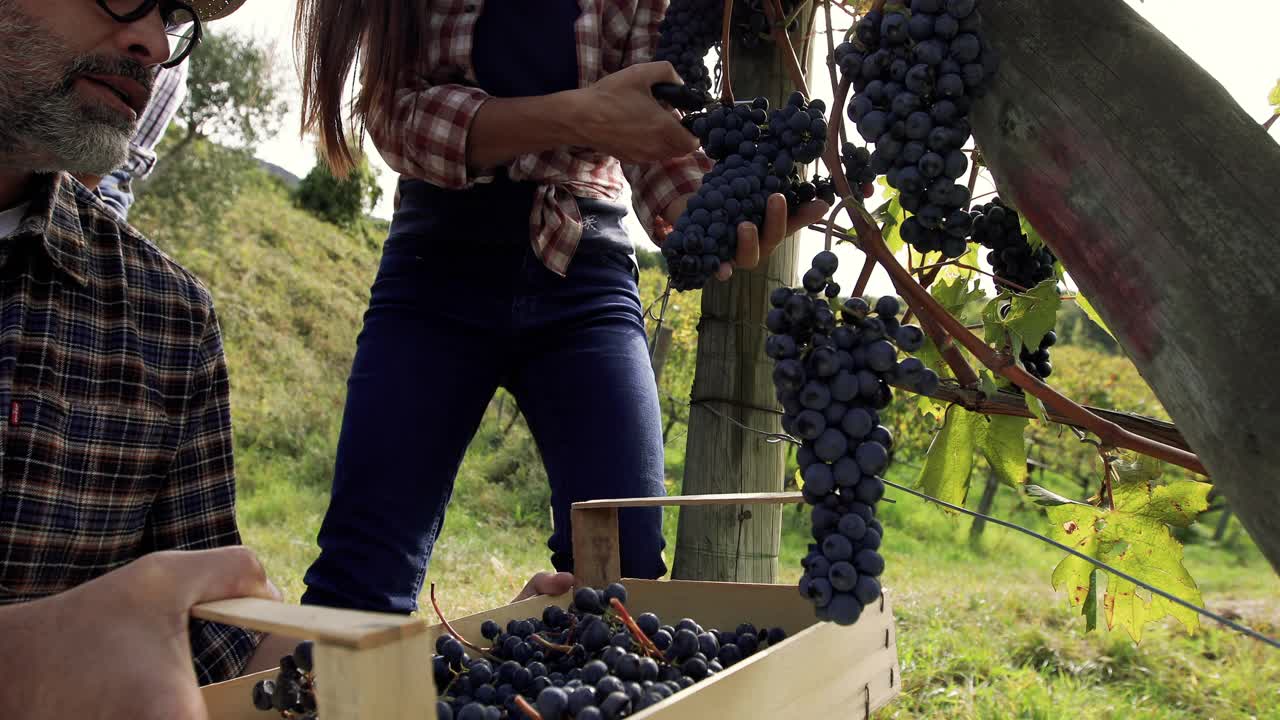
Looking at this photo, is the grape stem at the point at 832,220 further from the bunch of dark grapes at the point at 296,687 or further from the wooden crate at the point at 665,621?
the bunch of dark grapes at the point at 296,687

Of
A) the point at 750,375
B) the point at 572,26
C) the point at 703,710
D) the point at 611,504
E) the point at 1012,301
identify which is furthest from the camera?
the point at 750,375

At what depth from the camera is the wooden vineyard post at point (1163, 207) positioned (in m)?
0.66

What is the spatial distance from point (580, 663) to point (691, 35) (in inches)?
37.4

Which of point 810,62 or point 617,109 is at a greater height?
point 810,62

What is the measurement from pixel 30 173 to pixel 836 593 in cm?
152

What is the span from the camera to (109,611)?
2.38ft

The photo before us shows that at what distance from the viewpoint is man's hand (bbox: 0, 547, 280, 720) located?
71 centimetres

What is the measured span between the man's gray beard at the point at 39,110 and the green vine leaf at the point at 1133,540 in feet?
5.09

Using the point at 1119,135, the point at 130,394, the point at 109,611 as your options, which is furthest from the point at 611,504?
the point at 130,394

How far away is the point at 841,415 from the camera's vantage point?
2.70 ft

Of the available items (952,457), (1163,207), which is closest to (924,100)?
(1163,207)

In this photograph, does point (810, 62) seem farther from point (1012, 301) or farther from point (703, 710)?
point (703, 710)

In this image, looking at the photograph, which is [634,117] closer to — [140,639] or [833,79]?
[833,79]

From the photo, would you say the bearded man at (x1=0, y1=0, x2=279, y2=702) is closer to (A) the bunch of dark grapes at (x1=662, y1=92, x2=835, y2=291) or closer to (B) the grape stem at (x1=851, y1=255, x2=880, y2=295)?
(A) the bunch of dark grapes at (x1=662, y1=92, x2=835, y2=291)
